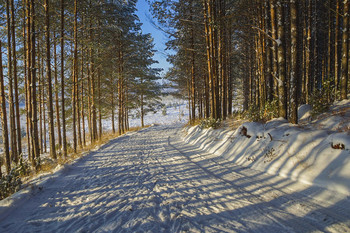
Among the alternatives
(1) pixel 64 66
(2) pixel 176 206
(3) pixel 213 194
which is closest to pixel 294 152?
(3) pixel 213 194

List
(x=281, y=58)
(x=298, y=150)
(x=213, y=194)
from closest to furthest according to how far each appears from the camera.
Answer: (x=213, y=194)
(x=298, y=150)
(x=281, y=58)

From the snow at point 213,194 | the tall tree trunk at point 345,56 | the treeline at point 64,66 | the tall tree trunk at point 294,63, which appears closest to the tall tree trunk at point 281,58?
the tall tree trunk at point 294,63

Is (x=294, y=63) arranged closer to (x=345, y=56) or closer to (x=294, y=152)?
(x=294, y=152)

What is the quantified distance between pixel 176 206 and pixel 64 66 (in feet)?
47.7

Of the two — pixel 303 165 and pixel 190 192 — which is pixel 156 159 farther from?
pixel 303 165

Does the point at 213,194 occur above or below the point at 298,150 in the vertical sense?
below

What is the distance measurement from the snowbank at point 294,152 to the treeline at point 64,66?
7951 mm

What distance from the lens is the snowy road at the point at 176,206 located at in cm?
229

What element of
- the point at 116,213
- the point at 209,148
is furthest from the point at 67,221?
the point at 209,148

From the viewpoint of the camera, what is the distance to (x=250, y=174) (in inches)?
164

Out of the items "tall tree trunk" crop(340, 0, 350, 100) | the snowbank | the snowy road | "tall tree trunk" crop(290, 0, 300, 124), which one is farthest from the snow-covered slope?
"tall tree trunk" crop(340, 0, 350, 100)

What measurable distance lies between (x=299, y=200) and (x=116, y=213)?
3.05 m

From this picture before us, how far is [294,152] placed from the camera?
3.97m

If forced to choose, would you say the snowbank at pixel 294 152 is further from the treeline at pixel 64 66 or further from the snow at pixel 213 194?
the treeline at pixel 64 66
